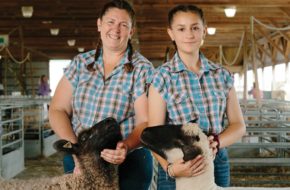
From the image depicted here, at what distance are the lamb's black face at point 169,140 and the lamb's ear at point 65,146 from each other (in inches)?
18.9

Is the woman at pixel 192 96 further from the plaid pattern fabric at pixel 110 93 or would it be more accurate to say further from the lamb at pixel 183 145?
the plaid pattern fabric at pixel 110 93

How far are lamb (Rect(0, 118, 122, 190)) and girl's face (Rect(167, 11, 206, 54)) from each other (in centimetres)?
59

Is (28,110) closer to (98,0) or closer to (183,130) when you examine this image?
(98,0)

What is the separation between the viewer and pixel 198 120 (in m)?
2.55

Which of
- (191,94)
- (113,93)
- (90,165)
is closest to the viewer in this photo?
(191,94)

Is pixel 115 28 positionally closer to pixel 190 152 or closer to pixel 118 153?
pixel 118 153

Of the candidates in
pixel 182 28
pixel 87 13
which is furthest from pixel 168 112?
pixel 87 13

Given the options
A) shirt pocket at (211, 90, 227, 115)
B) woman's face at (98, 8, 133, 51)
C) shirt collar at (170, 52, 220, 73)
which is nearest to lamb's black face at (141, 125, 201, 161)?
shirt pocket at (211, 90, 227, 115)

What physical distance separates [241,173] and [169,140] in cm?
419

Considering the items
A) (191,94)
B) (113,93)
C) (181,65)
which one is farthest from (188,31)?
(113,93)

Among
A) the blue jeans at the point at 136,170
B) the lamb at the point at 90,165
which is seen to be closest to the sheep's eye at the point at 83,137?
the lamb at the point at 90,165

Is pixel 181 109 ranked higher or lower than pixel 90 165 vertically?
higher

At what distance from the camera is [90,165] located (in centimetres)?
286

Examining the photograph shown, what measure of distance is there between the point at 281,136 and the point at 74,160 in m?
5.44
